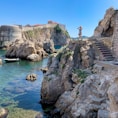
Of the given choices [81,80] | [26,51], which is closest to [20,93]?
[81,80]

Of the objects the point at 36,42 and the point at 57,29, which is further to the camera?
the point at 57,29

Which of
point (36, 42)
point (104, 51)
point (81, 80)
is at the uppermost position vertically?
point (36, 42)

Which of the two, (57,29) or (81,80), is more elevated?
(57,29)

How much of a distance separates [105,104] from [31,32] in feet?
278

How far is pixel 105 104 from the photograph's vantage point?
1227 cm

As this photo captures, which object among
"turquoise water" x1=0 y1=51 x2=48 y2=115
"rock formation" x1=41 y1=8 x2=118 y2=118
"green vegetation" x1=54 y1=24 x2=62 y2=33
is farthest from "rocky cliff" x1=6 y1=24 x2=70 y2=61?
"turquoise water" x1=0 y1=51 x2=48 y2=115

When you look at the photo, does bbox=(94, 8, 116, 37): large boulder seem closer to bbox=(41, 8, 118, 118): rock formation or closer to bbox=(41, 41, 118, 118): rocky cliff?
bbox=(41, 8, 118, 118): rock formation

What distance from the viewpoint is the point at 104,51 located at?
741 inches

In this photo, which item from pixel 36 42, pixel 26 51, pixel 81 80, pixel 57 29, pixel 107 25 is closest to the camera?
pixel 81 80

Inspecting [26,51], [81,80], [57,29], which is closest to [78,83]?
[81,80]

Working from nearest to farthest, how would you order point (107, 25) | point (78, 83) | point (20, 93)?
1. point (78, 83)
2. point (107, 25)
3. point (20, 93)

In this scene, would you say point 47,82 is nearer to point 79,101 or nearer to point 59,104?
point 59,104

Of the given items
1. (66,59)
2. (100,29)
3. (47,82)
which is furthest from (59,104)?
(100,29)

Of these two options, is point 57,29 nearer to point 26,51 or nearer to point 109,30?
point 26,51
